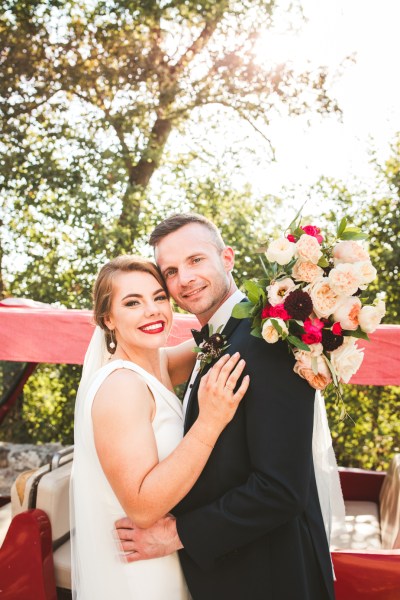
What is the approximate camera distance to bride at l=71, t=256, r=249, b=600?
6.38 feet

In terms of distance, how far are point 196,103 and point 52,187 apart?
260cm

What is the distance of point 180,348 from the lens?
3.12 m

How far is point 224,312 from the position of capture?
8.45ft

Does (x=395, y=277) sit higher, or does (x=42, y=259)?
(x=42, y=259)

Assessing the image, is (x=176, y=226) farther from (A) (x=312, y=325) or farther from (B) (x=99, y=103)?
(B) (x=99, y=103)

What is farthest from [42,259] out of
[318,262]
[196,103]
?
[318,262]

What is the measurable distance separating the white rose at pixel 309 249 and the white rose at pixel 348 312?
178mm

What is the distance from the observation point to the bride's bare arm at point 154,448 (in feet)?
6.32

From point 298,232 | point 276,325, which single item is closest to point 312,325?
point 276,325

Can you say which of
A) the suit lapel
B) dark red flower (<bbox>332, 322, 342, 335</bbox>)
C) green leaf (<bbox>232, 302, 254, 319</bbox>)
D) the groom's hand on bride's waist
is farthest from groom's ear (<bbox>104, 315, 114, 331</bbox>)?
dark red flower (<bbox>332, 322, 342, 335</bbox>)

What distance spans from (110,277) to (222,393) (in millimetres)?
879

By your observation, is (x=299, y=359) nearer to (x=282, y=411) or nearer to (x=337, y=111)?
(x=282, y=411)

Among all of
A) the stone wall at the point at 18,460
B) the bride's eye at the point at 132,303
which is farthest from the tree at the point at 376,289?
the bride's eye at the point at 132,303

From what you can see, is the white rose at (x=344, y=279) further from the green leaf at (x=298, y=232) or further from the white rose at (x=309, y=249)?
the green leaf at (x=298, y=232)
